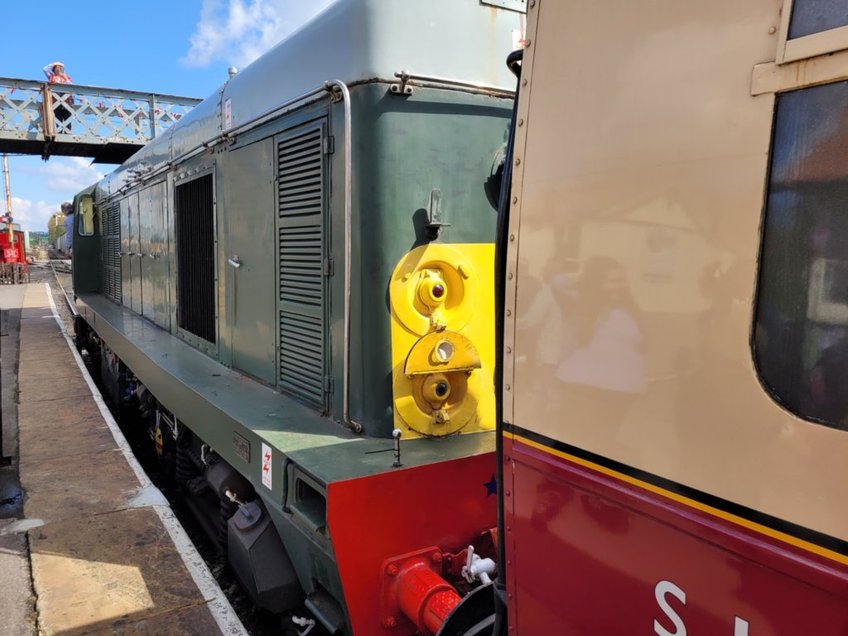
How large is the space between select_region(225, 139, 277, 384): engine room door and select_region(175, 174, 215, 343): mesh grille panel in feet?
1.61

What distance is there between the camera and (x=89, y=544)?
3539mm

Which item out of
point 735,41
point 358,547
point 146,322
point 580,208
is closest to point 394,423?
point 358,547

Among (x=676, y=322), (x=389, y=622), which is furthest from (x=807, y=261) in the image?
(x=389, y=622)

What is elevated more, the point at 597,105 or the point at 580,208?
the point at 597,105

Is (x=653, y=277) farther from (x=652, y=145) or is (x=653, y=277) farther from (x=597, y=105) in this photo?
(x=597, y=105)

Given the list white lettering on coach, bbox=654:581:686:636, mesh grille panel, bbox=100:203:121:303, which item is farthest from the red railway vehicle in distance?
white lettering on coach, bbox=654:581:686:636

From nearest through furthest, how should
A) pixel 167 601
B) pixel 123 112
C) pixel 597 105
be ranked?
pixel 597 105 < pixel 167 601 < pixel 123 112

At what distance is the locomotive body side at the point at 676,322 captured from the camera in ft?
3.34

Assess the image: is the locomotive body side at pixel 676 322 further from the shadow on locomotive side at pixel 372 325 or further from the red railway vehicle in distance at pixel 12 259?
the red railway vehicle in distance at pixel 12 259

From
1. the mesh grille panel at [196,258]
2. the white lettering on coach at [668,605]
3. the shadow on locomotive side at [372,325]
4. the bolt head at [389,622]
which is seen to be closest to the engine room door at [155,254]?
the mesh grille panel at [196,258]

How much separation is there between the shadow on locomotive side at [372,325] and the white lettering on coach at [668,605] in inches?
37.2

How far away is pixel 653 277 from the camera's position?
121 centimetres

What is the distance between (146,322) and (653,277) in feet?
21.1

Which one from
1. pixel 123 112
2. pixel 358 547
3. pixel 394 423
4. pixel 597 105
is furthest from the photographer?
pixel 123 112
